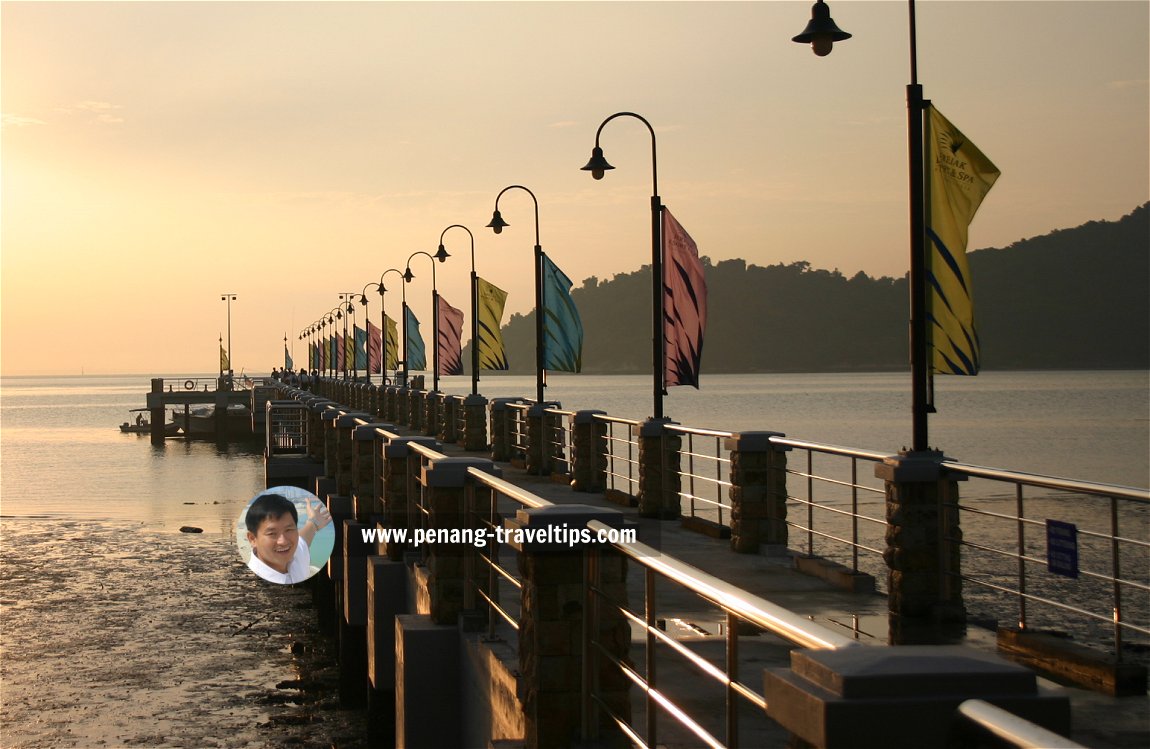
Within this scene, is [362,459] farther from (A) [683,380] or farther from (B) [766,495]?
(B) [766,495]

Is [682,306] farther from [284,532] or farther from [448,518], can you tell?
[448,518]

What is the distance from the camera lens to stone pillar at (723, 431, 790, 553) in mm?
13875

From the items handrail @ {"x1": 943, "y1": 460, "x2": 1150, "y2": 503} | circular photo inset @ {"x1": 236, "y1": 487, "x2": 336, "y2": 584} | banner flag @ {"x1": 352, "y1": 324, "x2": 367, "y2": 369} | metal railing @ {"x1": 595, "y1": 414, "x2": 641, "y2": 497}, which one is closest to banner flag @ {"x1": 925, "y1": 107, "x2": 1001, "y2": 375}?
handrail @ {"x1": 943, "y1": 460, "x2": 1150, "y2": 503}

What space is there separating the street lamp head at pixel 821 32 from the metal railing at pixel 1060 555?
5.00 metres

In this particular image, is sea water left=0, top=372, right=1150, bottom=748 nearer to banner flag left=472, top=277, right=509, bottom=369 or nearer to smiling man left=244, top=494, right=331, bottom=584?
smiling man left=244, top=494, right=331, bottom=584

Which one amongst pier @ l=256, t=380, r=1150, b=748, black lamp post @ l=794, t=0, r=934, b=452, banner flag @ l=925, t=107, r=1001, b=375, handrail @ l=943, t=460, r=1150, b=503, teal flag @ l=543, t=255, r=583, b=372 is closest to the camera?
pier @ l=256, t=380, r=1150, b=748

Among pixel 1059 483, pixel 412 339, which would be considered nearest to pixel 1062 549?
pixel 1059 483

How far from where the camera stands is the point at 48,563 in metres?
35.5

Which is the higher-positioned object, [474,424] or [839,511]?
[839,511]

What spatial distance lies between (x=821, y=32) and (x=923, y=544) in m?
5.93

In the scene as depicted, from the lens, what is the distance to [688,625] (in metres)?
9.48

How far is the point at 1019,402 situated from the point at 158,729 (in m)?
178

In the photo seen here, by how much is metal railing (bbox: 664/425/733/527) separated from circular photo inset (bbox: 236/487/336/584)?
22.6ft

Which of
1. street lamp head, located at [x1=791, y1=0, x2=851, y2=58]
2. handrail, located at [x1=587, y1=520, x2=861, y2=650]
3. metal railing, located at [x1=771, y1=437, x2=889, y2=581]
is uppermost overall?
street lamp head, located at [x1=791, y1=0, x2=851, y2=58]
